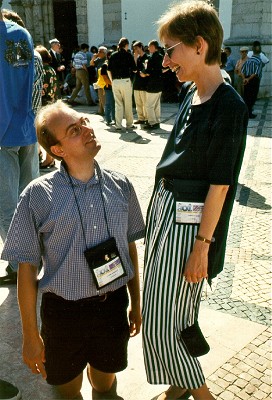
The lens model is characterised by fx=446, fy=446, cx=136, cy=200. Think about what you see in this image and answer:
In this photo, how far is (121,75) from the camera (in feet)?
27.6

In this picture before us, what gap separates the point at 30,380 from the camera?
2.28m

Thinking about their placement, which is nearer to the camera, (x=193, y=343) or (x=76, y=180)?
(x=76, y=180)

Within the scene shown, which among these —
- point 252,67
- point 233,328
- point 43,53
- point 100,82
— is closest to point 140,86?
point 100,82

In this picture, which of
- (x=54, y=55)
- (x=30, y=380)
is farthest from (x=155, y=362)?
(x=54, y=55)

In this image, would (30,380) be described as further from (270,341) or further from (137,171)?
(137,171)

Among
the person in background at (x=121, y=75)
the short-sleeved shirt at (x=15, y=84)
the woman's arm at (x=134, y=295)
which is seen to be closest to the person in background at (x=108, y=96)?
the person in background at (x=121, y=75)

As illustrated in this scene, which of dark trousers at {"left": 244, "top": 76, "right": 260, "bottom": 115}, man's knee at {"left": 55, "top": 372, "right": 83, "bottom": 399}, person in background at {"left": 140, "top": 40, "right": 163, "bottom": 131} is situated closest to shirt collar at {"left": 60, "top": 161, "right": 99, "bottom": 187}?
man's knee at {"left": 55, "top": 372, "right": 83, "bottom": 399}

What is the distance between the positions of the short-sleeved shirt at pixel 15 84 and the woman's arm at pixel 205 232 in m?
1.78

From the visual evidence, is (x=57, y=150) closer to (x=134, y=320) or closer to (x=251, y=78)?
(x=134, y=320)

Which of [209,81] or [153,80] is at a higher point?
[209,81]

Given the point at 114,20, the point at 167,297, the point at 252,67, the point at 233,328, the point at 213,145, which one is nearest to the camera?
the point at 213,145

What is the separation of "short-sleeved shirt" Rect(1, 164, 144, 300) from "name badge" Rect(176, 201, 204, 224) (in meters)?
0.23

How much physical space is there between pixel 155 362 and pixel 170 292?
363mm

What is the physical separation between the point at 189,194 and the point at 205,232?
6.4 inches
